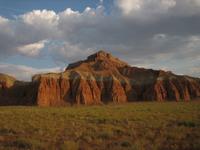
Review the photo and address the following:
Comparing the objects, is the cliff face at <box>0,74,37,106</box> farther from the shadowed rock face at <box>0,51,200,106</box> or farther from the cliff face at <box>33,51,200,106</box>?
the cliff face at <box>33,51,200,106</box>

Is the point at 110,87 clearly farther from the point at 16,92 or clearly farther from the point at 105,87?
the point at 16,92

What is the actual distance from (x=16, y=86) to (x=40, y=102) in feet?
56.5

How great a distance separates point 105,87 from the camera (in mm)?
92562

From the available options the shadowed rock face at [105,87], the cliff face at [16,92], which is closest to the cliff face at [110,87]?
the shadowed rock face at [105,87]

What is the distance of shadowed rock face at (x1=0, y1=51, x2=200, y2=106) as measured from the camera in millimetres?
86062

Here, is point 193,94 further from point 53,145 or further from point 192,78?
point 53,145

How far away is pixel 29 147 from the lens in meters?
13.2

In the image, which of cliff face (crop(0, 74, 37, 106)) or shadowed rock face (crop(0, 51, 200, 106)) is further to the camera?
cliff face (crop(0, 74, 37, 106))

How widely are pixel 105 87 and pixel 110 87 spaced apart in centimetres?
246

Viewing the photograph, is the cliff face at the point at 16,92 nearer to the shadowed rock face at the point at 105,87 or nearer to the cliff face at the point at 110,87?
the shadowed rock face at the point at 105,87

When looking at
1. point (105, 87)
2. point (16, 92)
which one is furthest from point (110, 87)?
point (16, 92)

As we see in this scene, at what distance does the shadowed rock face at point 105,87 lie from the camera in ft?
282

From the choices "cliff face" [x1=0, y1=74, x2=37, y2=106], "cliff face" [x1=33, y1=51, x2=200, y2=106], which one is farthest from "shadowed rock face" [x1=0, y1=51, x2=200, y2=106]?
"cliff face" [x1=0, y1=74, x2=37, y2=106]

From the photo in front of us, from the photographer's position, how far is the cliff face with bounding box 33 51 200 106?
8631cm
